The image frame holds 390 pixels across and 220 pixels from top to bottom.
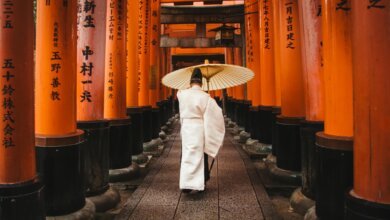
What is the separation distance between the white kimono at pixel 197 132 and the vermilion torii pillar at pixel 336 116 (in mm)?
2138

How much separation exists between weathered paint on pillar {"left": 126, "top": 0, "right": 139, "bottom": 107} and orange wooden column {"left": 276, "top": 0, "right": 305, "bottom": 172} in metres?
3.94

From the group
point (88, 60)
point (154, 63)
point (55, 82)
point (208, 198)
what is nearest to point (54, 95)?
point (55, 82)

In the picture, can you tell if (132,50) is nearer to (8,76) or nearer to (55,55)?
(55,55)

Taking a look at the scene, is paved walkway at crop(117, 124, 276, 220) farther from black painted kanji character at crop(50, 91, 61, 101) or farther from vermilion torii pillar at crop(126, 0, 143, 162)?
black painted kanji character at crop(50, 91, 61, 101)

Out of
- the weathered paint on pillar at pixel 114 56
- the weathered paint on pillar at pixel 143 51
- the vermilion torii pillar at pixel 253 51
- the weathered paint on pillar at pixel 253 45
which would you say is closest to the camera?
the weathered paint on pillar at pixel 114 56

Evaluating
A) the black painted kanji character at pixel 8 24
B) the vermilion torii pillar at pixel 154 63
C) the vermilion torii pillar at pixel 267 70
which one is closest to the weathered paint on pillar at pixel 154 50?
the vermilion torii pillar at pixel 154 63

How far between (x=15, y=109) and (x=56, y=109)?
1.08 m

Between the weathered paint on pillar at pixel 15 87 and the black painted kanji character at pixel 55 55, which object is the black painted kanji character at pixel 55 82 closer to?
the black painted kanji character at pixel 55 55

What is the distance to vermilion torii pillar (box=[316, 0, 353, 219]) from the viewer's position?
13.0 ft

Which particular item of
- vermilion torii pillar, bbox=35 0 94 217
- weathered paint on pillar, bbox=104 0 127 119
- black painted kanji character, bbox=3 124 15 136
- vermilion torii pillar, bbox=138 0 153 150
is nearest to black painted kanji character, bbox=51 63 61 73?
vermilion torii pillar, bbox=35 0 94 217

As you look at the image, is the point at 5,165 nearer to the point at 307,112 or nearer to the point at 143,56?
the point at 307,112

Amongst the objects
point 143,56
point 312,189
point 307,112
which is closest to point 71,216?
point 312,189

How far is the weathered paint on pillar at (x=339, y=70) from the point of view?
4.03m

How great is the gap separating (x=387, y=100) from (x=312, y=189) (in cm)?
284
